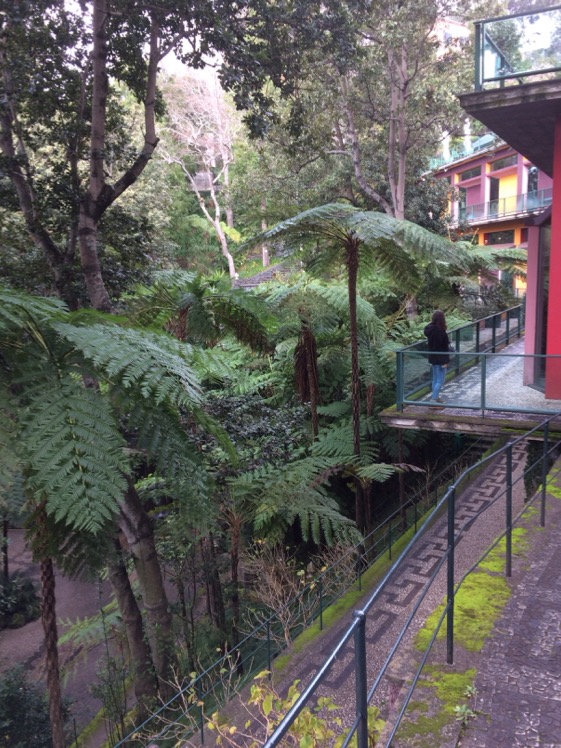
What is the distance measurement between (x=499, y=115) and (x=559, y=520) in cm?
474

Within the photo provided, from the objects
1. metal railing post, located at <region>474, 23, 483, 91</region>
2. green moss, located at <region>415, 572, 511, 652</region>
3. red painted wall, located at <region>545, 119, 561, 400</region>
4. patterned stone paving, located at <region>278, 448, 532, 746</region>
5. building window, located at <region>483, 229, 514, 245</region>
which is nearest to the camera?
green moss, located at <region>415, 572, 511, 652</region>

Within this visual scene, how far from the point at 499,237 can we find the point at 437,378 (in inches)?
1065

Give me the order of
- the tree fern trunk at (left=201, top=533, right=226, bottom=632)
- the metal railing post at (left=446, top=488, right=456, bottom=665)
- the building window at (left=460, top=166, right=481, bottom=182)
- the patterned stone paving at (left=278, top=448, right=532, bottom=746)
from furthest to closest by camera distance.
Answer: the building window at (left=460, top=166, right=481, bottom=182), the tree fern trunk at (left=201, top=533, right=226, bottom=632), the patterned stone paving at (left=278, top=448, right=532, bottom=746), the metal railing post at (left=446, top=488, right=456, bottom=665)

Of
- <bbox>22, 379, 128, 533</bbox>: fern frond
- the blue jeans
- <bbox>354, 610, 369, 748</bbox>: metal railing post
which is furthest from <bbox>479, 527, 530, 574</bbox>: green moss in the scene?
the blue jeans

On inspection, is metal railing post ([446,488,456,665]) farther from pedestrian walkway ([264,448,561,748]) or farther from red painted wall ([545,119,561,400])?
red painted wall ([545,119,561,400])

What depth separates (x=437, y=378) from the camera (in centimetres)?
801

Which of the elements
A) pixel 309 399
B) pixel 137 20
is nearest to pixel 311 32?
pixel 137 20

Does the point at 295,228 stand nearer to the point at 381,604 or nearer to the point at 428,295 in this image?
the point at 381,604

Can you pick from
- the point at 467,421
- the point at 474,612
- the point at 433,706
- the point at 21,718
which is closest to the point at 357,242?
the point at 467,421

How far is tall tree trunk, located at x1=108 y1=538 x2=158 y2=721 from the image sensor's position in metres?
6.59

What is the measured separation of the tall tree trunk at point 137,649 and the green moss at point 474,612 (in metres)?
4.14

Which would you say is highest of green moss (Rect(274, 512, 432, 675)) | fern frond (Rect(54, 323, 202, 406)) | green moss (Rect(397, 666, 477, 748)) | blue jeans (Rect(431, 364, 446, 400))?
fern frond (Rect(54, 323, 202, 406))

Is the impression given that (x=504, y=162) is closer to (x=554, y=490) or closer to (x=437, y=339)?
(x=437, y=339)

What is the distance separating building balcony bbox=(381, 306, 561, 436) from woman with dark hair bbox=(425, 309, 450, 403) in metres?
0.15
